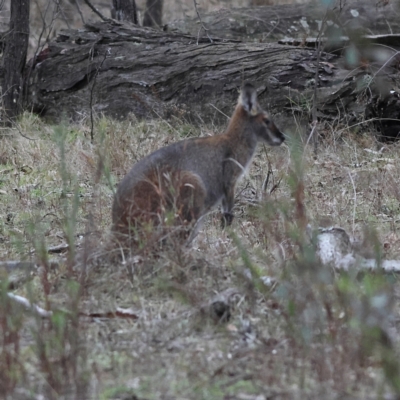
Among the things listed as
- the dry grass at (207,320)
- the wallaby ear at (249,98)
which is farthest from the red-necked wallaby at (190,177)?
the dry grass at (207,320)

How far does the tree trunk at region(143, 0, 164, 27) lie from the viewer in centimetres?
1285

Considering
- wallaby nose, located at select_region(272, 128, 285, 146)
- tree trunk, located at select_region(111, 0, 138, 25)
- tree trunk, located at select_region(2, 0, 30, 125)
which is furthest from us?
tree trunk, located at select_region(111, 0, 138, 25)

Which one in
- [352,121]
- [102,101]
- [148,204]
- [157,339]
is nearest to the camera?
[157,339]

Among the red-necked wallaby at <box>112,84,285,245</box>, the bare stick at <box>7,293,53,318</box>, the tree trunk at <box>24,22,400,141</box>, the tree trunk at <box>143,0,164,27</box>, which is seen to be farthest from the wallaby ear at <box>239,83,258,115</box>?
the tree trunk at <box>143,0,164,27</box>

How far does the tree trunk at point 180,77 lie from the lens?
8.16 m

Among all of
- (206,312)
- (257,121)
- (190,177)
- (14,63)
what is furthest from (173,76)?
(206,312)

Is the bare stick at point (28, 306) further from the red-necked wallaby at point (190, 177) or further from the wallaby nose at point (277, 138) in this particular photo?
the wallaby nose at point (277, 138)

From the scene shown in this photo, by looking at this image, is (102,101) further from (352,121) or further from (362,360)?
(362,360)

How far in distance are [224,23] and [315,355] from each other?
324 inches

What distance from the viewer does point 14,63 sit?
377 inches

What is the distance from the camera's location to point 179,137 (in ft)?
27.3

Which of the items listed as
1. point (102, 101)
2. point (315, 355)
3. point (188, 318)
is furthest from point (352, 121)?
point (315, 355)

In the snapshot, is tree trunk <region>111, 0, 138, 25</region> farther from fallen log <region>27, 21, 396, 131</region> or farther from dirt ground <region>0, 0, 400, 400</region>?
dirt ground <region>0, 0, 400, 400</region>

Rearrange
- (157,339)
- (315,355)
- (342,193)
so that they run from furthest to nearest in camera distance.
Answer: (342,193), (157,339), (315,355)
